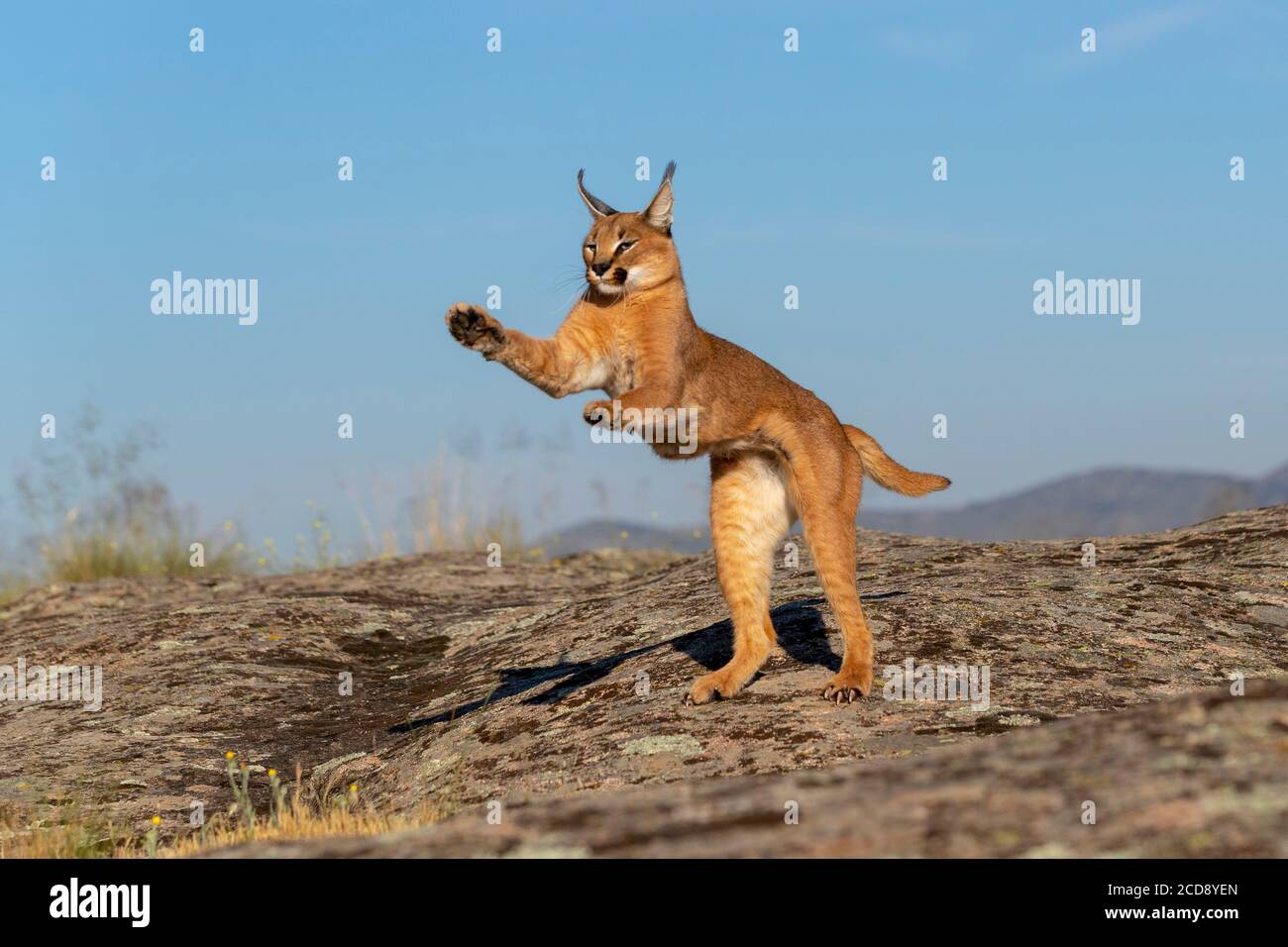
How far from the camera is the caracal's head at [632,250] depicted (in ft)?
24.7

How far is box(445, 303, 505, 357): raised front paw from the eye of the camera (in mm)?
6344

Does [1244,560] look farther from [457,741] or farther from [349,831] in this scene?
[349,831]

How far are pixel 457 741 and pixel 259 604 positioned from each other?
4.44 meters

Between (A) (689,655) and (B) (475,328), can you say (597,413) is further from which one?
(A) (689,655)

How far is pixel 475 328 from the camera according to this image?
6.41m

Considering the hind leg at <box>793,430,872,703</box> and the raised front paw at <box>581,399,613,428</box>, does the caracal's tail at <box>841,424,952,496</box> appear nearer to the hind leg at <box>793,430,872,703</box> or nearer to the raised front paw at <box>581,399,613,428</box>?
the hind leg at <box>793,430,872,703</box>

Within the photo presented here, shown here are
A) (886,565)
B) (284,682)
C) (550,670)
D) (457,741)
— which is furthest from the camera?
(886,565)
